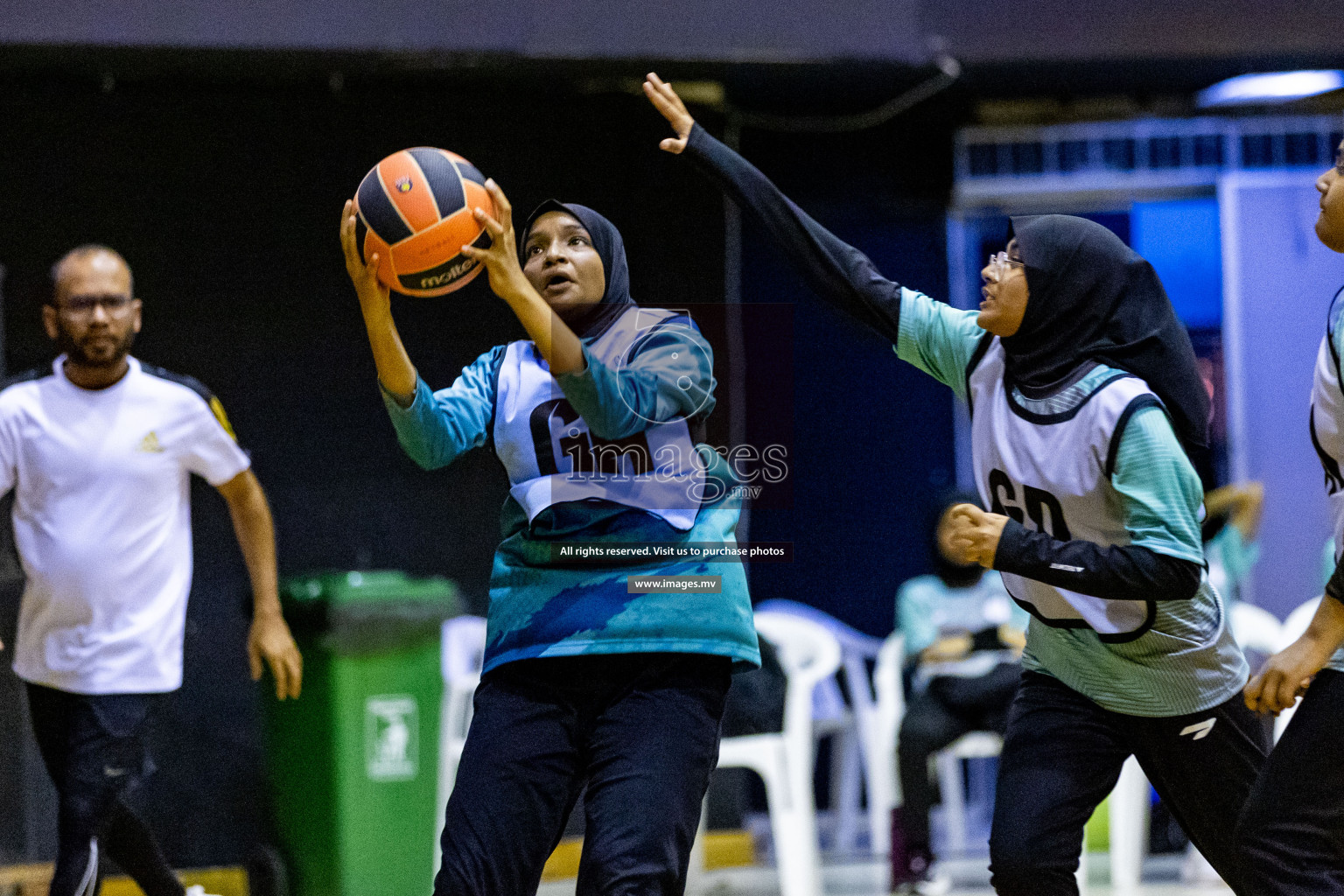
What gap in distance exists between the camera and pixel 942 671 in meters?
5.28

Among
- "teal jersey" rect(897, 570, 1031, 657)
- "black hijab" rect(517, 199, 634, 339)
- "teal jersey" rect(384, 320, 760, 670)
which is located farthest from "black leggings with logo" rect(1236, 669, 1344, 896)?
"teal jersey" rect(897, 570, 1031, 657)

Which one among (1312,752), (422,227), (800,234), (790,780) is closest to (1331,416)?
(1312,752)

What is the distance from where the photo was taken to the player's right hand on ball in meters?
2.68

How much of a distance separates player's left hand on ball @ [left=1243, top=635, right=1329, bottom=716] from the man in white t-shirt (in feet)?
8.31

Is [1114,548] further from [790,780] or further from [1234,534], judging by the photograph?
[1234,534]

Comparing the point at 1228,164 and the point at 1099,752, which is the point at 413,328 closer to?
the point at 1099,752

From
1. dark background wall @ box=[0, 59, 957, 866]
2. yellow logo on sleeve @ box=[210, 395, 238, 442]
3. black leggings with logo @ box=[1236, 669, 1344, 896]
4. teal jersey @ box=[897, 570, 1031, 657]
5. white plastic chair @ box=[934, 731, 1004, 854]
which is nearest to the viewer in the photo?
black leggings with logo @ box=[1236, 669, 1344, 896]

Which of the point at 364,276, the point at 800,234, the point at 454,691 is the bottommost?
the point at 454,691

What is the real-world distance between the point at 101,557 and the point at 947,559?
3.20 meters

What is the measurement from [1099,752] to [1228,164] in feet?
13.6

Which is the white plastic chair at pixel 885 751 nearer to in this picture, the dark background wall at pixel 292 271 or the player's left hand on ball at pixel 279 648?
the dark background wall at pixel 292 271

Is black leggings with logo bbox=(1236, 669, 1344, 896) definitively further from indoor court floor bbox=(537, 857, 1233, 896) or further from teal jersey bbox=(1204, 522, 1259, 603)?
teal jersey bbox=(1204, 522, 1259, 603)

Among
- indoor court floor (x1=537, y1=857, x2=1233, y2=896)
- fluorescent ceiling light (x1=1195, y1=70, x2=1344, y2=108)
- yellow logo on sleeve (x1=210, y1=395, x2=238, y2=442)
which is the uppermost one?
fluorescent ceiling light (x1=1195, y1=70, x2=1344, y2=108)

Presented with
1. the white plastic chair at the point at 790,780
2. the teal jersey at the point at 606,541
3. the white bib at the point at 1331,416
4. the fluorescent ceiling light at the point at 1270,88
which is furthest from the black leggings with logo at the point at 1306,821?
A: the fluorescent ceiling light at the point at 1270,88
